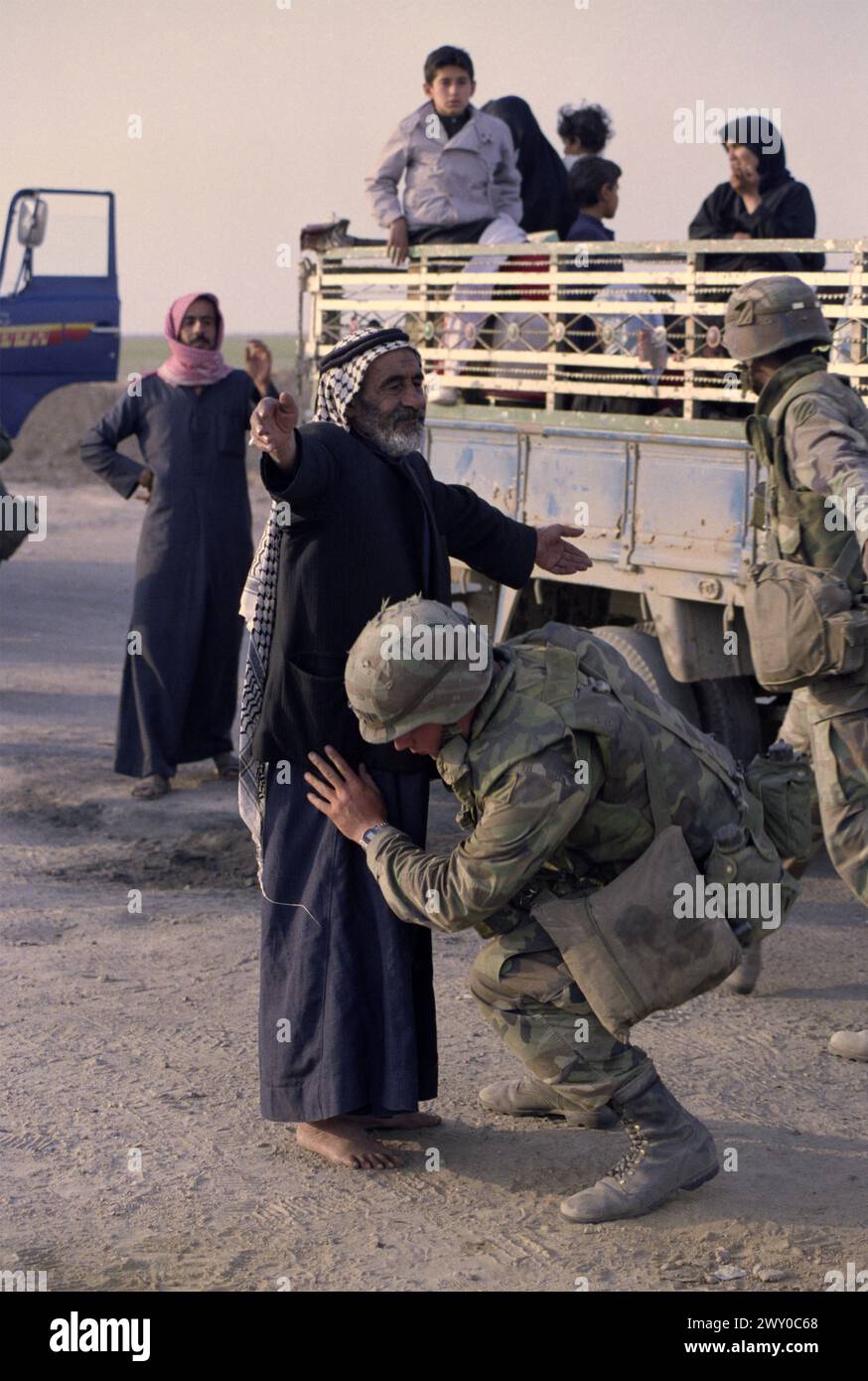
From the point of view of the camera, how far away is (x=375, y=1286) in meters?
3.13

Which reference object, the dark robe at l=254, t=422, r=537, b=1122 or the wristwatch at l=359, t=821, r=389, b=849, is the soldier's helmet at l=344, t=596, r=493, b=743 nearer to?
the wristwatch at l=359, t=821, r=389, b=849

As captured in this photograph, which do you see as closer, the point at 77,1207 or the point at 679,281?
the point at 77,1207

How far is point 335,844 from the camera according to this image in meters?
3.59

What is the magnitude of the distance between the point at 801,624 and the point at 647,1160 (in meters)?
1.47

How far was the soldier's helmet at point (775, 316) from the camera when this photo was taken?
4.38 m

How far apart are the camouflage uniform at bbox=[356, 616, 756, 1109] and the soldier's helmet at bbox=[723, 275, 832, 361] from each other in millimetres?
1367

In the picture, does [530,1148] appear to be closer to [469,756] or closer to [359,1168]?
[359,1168]

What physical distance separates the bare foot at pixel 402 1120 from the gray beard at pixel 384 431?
1.42m

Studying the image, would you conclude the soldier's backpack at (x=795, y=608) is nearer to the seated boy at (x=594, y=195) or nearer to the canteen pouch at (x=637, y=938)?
the canteen pouch at (x=637, y=938)

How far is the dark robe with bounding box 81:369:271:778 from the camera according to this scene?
22.6 feet

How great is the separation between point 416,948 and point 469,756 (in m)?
0.68

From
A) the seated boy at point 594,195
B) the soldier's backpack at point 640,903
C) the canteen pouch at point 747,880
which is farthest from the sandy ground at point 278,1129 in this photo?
the seated boy at point 594,195

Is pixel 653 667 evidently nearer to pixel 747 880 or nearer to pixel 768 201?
pixel 768 201

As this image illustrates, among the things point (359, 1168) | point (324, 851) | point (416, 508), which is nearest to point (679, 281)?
point (416, 508)
